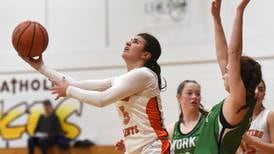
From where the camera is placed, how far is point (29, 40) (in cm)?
376

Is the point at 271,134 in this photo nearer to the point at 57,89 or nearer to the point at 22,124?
the point at 57,89

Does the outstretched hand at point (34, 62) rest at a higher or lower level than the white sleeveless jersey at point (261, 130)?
higher

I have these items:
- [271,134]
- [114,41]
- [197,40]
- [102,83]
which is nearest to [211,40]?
[197,40]

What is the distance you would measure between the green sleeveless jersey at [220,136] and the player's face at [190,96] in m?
1.83

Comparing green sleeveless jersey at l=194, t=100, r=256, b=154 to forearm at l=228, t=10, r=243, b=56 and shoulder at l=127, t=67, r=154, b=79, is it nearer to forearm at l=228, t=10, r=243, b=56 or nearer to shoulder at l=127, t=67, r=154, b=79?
forearm at l=228, t=10, r=243, b=56

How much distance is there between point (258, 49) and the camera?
6.14 metres

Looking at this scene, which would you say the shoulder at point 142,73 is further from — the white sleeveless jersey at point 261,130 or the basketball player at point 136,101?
the white sleeveless jersey at point 261,130

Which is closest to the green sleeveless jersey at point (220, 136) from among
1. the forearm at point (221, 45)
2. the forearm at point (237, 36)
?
the forearm at point (237, 36)

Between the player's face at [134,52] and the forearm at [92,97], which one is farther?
the player's face at [134,52]

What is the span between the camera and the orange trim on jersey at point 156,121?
3426 mm

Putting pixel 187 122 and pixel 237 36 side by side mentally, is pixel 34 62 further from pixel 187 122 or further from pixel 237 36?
pixel 237 36

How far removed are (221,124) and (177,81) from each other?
414 cm

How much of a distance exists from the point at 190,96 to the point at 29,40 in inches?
60.0

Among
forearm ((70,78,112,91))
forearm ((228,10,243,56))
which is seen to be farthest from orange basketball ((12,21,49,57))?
forearm ((228,10,243,56))
